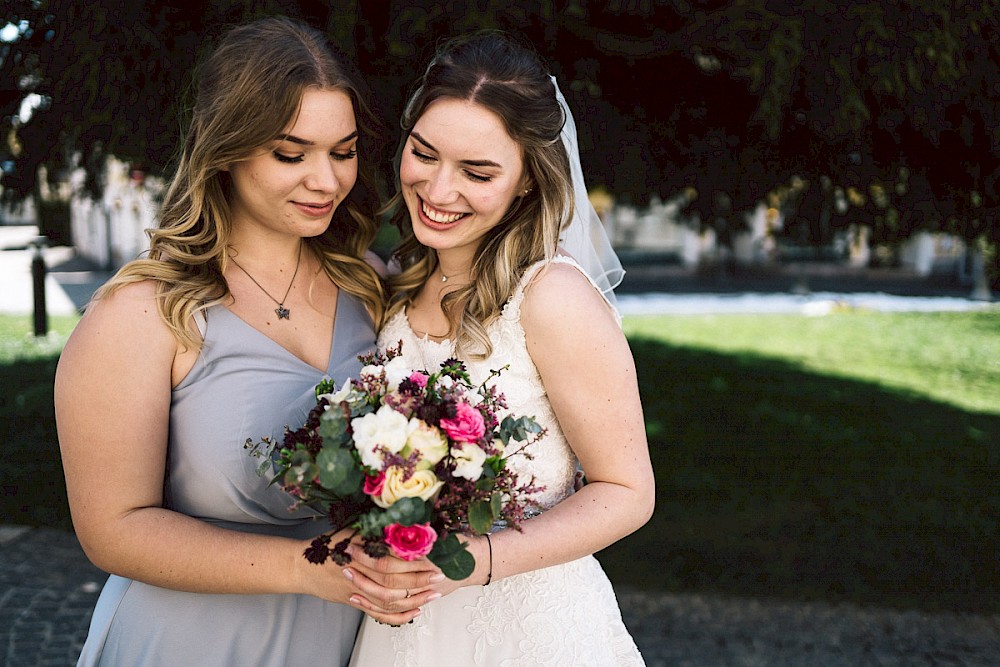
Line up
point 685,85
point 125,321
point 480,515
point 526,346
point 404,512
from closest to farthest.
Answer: point 404,512 → point 480,515 → point 125,321 → point 526,346 → point 685,85

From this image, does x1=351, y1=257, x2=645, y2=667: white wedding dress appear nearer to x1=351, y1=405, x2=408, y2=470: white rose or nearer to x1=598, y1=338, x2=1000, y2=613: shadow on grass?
x1=351, y1=405, x2=408, y2=470: white rose

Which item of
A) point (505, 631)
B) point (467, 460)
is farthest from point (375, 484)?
point (505, 631)

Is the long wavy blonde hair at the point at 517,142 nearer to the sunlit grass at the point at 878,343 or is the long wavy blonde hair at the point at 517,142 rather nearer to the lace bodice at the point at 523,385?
the lace bodice at the point at 523,385

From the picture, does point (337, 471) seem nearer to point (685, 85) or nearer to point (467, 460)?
point (467, 460)

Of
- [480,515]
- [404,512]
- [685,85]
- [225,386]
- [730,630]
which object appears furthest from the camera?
[685,85]

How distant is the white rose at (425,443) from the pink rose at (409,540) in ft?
0.43

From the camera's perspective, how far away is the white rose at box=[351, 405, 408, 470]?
170 cm

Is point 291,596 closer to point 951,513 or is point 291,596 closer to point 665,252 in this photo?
point 951,513

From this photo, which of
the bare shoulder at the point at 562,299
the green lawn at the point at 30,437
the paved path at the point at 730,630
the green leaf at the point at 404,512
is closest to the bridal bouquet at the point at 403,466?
the green leaf at the point at 404,512

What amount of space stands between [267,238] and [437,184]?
1.86ft

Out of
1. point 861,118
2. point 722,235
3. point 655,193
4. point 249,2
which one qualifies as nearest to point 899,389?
point 722,235

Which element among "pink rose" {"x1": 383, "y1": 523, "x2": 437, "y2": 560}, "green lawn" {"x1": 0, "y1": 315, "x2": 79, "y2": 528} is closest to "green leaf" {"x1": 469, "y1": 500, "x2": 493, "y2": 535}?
"pink rose" {"x1": 383, "y1": 523, "x2": 437, "y2": 560}

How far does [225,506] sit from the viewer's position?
2277 millimetres

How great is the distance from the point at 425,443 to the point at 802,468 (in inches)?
272
